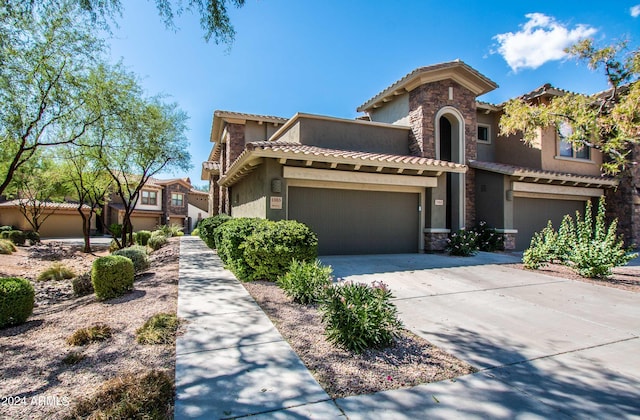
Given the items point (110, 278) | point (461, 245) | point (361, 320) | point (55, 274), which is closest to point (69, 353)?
point (110, 278)

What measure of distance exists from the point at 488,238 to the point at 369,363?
10896 millimetres

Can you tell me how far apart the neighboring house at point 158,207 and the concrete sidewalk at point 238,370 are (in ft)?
118

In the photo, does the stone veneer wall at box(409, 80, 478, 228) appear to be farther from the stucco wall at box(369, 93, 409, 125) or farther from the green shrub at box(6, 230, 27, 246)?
the green shrub at box(6, 230, 27, 246)

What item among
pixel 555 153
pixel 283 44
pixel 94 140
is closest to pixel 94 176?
pixel 94 140

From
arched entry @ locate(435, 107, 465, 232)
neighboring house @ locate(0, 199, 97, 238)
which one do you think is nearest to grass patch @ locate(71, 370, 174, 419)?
arched entry @ locate(435, 107, 465, 232)

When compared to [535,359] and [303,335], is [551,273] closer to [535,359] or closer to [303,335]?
[535,359]

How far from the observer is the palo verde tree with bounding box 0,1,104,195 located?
6836 millimetres

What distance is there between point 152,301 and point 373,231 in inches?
277

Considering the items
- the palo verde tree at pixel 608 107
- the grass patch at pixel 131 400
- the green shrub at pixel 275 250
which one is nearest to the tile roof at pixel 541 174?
the palo verde tree at pixel 608 107

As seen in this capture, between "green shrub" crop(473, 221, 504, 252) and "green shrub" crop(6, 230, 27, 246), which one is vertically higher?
"green shrub" crop(473, 221, 504, 252)

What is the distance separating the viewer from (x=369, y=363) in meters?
3.35

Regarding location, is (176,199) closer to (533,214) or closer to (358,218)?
(358,218)

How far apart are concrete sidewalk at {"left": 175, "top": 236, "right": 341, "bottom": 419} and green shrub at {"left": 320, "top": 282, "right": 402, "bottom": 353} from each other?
0.60m

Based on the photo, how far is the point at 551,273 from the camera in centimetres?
820
